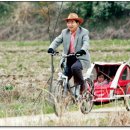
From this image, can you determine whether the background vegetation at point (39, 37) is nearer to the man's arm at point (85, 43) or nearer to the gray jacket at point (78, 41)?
the gray jacket at point (78, 41)

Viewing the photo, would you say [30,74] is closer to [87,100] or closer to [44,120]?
[87,100]

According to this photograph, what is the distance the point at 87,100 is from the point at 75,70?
2.16ft

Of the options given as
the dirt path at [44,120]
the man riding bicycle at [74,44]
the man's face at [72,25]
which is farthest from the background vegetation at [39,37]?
the dirt path at [44,120]

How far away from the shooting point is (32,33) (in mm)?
42281

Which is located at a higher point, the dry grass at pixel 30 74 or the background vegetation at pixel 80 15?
the background vegetation at pixel 80 15

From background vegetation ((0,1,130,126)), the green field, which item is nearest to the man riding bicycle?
the green field

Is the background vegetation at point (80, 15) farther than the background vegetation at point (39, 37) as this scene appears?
Yes

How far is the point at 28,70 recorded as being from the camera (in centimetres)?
2252

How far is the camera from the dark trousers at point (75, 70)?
11383 mm

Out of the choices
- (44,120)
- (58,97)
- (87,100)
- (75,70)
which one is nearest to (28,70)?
(87,100)

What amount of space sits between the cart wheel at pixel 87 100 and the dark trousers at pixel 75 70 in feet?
0.75

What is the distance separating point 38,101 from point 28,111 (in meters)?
0.79

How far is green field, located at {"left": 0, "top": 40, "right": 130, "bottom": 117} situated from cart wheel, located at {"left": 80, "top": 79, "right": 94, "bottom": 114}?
1.95 feet

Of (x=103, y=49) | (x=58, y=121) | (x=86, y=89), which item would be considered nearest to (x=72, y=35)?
(x=86, y=89)
